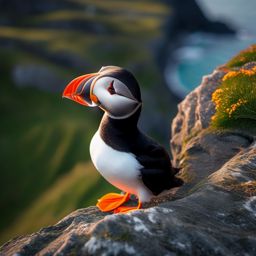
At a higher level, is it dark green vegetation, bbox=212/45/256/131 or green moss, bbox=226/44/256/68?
green moss, bbox=226/44/256/68

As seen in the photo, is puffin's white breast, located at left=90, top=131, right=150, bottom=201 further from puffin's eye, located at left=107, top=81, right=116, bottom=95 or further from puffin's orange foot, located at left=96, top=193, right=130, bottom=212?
puffin's eye, located at left=107, top=81, right=116, bottom=95

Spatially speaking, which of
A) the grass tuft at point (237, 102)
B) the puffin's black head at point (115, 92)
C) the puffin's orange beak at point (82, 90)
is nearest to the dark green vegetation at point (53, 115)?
the grass tuft at point (237, 102)

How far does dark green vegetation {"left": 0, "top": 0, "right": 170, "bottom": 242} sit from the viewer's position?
37594 millimetres

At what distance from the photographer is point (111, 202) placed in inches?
340

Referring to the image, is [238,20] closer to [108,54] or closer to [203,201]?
[108,54]

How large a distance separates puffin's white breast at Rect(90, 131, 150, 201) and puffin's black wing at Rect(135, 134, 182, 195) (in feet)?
0.35

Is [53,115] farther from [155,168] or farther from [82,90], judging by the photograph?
[155,168]

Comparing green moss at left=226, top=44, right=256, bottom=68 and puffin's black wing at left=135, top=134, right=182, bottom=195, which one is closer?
puffin's black wing at left=135, top=134, right=182, bottom=195

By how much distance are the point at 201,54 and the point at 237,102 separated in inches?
3503

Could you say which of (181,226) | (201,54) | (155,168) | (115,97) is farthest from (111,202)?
(201,54)

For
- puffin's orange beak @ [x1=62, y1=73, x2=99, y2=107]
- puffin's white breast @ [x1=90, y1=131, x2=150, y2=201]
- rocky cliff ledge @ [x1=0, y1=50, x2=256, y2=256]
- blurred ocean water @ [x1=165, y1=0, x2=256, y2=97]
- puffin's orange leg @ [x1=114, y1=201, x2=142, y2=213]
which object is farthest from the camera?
blurred ocean water @ [x1=165, y1=0, x2=256, y2=97]

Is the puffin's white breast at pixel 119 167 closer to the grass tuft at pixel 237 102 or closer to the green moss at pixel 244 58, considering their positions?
the grass tuft at pixel 237 102

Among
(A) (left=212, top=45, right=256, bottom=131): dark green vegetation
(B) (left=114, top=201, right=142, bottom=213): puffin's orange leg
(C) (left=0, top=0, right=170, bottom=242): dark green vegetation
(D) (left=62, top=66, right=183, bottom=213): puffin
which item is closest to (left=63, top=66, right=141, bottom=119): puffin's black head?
(D) (left=62, top=66, right=183, bottom=213): puffin

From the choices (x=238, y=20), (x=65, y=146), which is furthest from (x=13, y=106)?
(x=238, y=20)
